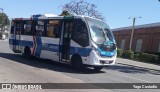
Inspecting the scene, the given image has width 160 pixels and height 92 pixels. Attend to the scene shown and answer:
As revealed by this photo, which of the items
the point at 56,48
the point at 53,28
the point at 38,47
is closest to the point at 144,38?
the point at 38,47

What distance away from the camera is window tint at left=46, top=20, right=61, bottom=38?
1831 centimetres

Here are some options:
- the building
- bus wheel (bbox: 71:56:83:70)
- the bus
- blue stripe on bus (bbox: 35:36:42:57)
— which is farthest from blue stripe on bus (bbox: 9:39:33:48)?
the building

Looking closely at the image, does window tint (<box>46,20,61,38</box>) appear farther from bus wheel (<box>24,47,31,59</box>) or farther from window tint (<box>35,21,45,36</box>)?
bus wheel (<box>24,47,31,59</box>)

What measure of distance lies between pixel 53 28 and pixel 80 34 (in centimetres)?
271

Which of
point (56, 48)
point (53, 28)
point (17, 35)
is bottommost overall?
point (56, 48)

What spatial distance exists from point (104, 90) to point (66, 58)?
6665 mm

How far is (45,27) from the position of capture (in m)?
19.5

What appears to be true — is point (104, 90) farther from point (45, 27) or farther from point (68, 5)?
point (68, 5)

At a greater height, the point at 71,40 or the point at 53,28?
the point at 53,28

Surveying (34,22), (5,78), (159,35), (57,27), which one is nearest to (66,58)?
(57,27)

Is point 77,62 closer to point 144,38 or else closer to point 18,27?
point 18,27

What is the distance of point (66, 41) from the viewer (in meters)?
17.6

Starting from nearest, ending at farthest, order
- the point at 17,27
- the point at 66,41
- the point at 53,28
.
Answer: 1. the point at 66,41
2. the point at 53,28
3. the point at 17,27

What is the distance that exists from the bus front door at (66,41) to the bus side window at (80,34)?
0.54 m
